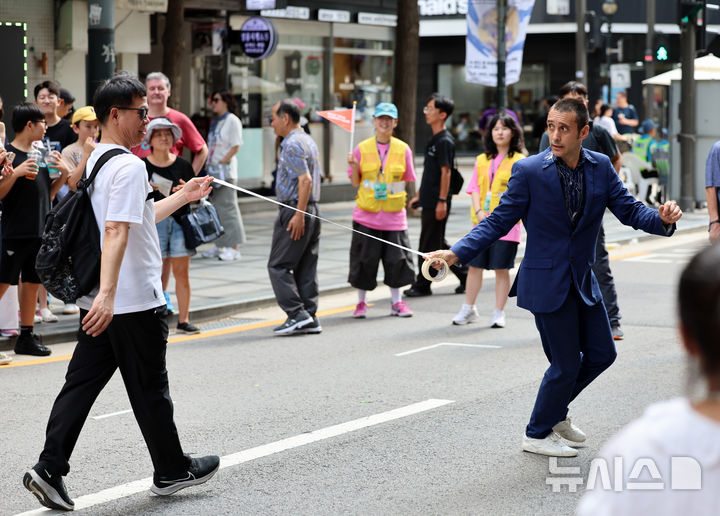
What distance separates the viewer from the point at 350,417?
643cm

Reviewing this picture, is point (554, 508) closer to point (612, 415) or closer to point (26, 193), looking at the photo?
point (612, 415)

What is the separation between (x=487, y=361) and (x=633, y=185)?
43.3 feet

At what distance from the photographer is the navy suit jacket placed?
5434 mm

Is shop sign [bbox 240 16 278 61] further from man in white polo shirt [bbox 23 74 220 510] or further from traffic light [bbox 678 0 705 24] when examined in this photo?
man in white polo shirt [bbox 23 74 220 510]

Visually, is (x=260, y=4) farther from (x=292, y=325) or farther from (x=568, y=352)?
(x=568, y=352)

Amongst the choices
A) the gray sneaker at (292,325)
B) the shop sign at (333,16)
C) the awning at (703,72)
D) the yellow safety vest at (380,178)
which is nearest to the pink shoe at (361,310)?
the yellow safety vest at (380,178)

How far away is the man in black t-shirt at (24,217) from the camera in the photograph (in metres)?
8.12

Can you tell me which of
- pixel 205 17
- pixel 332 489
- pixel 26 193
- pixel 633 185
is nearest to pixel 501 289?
pixel 26 193

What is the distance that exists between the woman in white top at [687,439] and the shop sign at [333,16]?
1875 cm

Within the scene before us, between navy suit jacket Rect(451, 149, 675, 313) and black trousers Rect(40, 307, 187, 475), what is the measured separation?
164 centimetres

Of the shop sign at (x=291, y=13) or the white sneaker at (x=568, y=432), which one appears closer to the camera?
the white sneaker at (x=568, y=432)

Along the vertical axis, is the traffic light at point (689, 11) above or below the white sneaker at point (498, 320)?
above

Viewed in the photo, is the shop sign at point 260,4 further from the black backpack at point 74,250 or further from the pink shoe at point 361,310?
the black backpack at point 74,250

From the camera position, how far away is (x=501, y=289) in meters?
9.64
